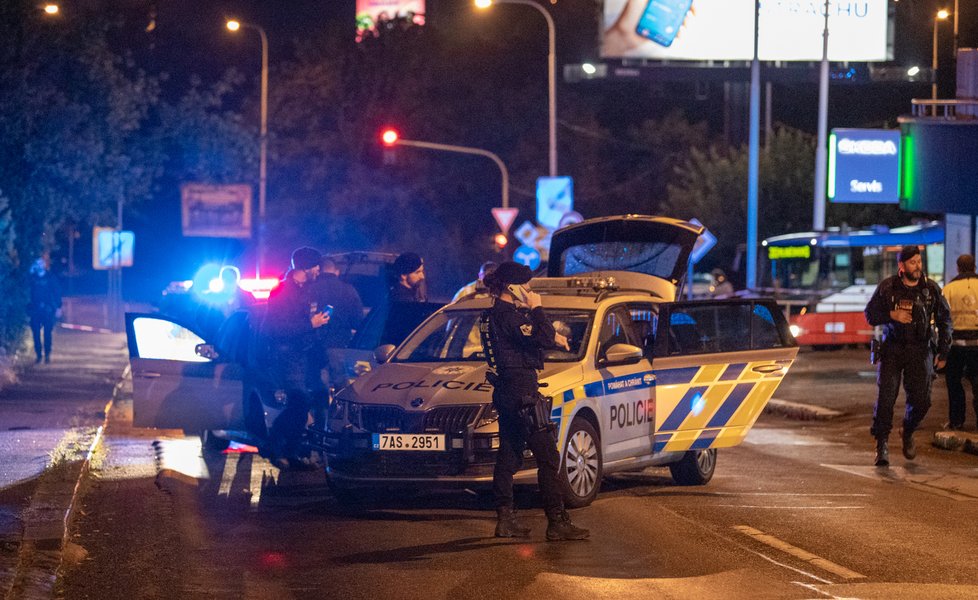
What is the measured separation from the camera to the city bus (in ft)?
126

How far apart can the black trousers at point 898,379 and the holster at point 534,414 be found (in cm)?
500

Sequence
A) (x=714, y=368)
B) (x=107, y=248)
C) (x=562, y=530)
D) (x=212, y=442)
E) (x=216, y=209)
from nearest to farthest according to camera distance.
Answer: (x=562, y=530), (x=714, y=368), (x=212, y=442), (x=107, y=248), (x=216, y=209)

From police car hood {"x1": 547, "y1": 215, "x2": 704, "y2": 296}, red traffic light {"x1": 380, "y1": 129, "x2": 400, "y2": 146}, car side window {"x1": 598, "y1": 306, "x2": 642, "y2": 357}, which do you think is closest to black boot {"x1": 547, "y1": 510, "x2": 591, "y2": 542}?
car side window {"x1": 598, "y1": 306, "x2": 642, "y2": 357}

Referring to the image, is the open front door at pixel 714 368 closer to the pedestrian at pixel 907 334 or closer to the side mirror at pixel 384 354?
the pedestrian at pixel 907 334

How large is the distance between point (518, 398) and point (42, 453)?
5.65m

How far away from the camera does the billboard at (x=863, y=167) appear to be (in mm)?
33688

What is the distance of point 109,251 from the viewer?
34.7 metres

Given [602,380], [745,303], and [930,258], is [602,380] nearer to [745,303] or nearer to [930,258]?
[745,303]

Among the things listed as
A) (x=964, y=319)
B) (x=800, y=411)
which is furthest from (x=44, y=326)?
(x=964, y=319)

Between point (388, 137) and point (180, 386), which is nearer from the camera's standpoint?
point (180, 386)

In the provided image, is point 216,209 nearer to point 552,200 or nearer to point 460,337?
point 552,200

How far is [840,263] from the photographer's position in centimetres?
4075

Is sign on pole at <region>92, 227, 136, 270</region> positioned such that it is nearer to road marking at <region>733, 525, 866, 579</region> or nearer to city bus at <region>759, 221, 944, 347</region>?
city bus at <region>759, 221, 944, 347</region>

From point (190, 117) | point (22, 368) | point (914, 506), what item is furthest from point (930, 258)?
point (914, 506)
